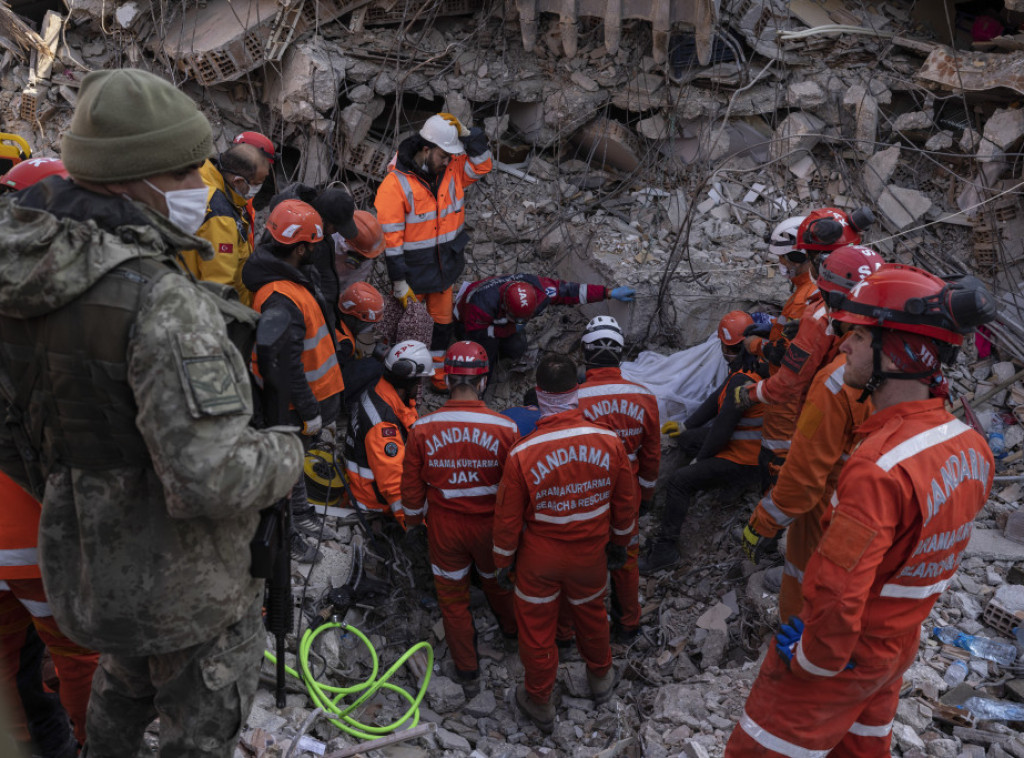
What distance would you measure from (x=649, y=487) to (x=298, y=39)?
188 inches

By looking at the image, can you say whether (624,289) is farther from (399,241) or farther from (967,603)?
(967,603)

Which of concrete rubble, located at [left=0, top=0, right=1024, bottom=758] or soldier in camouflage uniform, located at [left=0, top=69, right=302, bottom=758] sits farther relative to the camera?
concrete rubble, located at [left=0, top=0, right=1024, bottom=758]

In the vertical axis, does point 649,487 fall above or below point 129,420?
below

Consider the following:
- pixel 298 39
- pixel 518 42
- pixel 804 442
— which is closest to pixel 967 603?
pixel 804 442

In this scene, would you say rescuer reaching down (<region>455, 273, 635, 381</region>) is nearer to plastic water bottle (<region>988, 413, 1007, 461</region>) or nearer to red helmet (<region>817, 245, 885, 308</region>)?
red helmet (<region>817, 245, 885, 308</region>)

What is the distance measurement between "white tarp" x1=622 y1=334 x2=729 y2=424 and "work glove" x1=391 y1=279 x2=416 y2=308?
180cm

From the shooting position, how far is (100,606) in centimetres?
196

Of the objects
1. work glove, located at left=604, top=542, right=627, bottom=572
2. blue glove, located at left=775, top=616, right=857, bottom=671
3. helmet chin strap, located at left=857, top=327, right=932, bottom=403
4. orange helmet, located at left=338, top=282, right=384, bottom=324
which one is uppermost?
helmet chin strap, located at left=857, top=327, right=932, bottom=403

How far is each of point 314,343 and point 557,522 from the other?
68.0 inches

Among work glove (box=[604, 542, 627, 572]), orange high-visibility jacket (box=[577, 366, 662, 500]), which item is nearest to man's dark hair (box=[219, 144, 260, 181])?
orange high-visibility jacket (box=[577, 366, 662, 500])

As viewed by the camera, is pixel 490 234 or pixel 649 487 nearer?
pixel 649 487

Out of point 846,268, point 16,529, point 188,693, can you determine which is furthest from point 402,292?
point 188,693

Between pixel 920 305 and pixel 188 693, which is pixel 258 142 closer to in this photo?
pixel 188 693

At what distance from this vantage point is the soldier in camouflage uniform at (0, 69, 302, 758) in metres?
1.79
